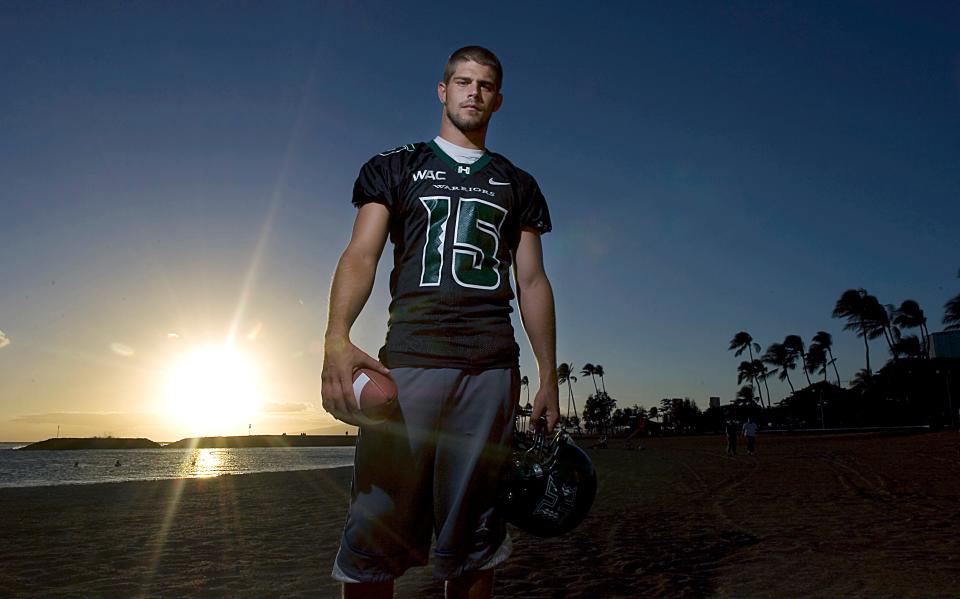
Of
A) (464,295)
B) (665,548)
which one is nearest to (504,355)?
(464,295)

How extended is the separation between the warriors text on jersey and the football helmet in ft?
1.30

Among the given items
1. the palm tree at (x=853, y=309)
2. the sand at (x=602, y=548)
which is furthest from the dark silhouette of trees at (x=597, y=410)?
the sand at (x=602, y=548)

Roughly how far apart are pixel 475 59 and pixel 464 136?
0.29 meters

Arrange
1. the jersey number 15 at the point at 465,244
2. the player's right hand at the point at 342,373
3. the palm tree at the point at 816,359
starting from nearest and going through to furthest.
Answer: the player's right hand at the point at 342,373
the jersey number 15 at the point at 465,244
the palm tree at the point at 816,359

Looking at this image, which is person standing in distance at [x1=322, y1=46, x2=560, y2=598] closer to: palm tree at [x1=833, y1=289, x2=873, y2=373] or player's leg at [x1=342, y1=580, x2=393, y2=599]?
player's leg at [x1=342, y1=580, x2=393, y2=599]

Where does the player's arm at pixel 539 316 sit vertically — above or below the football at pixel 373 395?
above

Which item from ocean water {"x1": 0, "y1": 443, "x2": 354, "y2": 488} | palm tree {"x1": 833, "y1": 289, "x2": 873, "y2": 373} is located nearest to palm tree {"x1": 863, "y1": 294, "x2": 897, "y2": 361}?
palm tree {"x1": 833, "y1": 289, "x2": 873, "y2": 373}

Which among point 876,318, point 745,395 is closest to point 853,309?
point 876,318

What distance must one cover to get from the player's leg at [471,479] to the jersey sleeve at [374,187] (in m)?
0.68

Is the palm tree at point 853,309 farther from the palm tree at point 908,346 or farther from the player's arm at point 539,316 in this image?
the player's arm at point 539,316

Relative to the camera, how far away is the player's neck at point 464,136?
2.34 m

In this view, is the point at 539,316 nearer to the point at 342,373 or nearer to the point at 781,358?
the point at 342,373

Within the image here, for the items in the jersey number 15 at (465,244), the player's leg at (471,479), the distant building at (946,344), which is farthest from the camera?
the distant building at (946,344)

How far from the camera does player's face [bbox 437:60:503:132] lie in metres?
2.30
